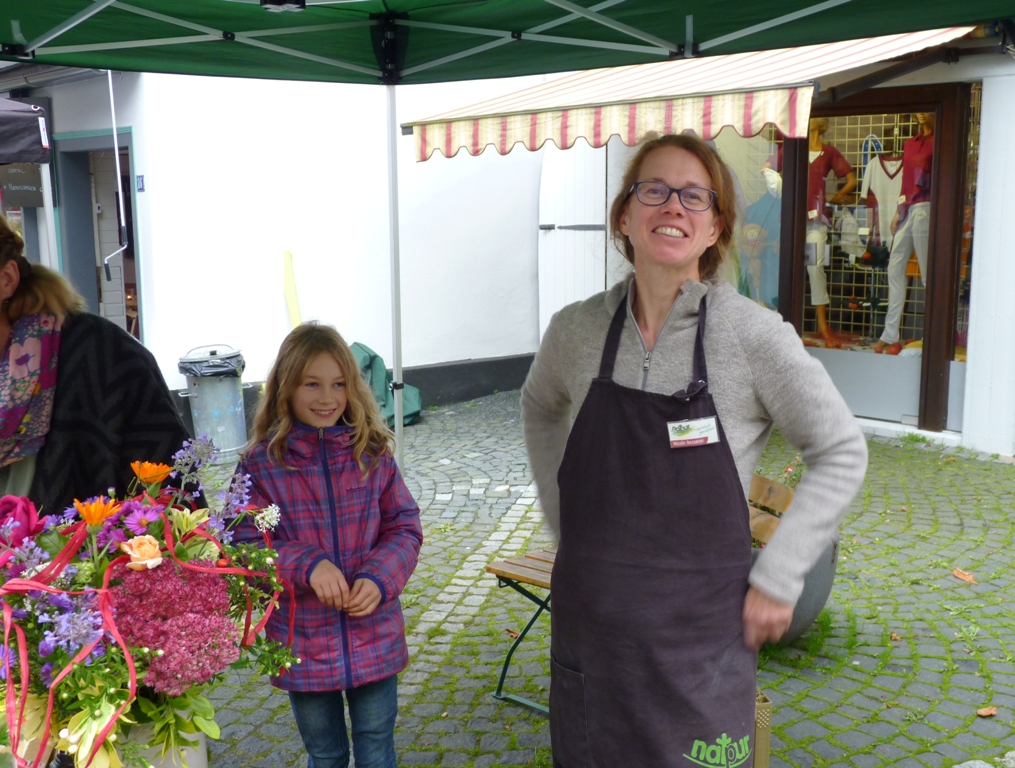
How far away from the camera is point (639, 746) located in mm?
2064

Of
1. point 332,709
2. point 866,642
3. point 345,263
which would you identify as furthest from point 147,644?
point 345,263

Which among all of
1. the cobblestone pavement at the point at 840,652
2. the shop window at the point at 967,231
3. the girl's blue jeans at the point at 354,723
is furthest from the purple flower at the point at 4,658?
the shop window at the point at 967,231

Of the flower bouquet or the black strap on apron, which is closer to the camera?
the flower bouquet

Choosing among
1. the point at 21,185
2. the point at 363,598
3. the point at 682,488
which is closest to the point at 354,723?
the point at 363,598

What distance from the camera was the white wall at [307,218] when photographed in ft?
27.3

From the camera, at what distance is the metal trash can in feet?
26.1

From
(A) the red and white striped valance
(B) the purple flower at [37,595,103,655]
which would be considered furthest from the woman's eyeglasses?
(A) the red and white striped valance

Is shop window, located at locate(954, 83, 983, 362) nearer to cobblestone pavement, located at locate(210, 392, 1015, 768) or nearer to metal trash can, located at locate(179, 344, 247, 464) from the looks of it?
cobblestone pavement, located at locate(210, 392, 1015, 768)

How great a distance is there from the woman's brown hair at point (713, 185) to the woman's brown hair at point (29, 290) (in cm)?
157

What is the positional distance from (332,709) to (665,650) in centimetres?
111

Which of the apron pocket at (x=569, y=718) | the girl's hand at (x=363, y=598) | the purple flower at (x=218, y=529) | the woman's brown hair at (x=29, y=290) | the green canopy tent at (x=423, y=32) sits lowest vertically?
the apron pocket at (x=569, y=718)

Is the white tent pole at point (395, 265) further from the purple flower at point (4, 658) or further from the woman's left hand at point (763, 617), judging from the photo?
the purple flower at point (4, 658)

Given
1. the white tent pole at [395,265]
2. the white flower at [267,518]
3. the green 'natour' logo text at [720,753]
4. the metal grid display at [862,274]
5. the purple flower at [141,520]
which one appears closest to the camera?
the purple flower at [141,520]

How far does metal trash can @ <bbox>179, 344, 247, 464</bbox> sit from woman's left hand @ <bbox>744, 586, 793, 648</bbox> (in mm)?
6431
